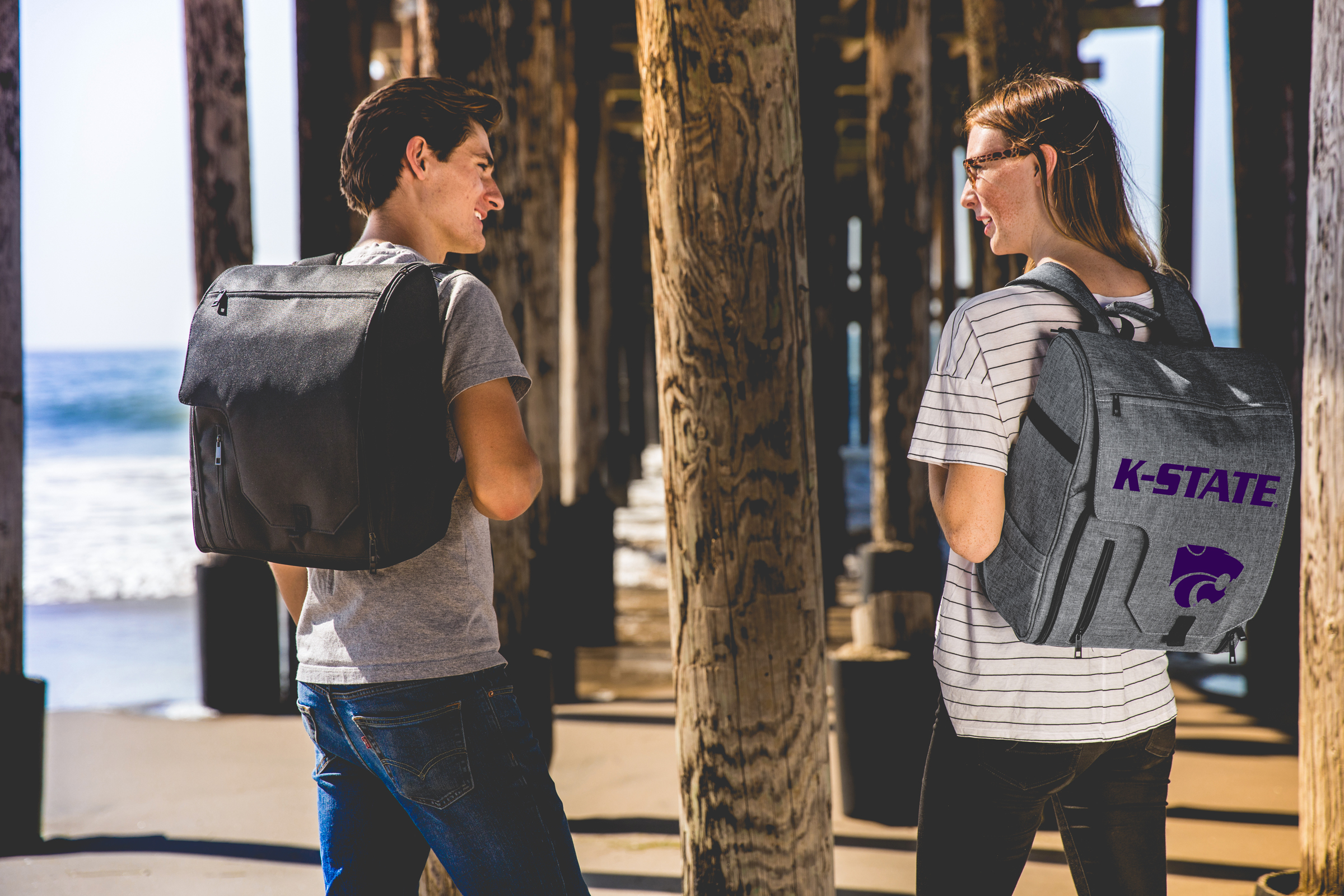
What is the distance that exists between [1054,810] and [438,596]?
0.86 m

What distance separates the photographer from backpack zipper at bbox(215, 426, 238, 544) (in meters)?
1.40

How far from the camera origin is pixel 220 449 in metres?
1.40

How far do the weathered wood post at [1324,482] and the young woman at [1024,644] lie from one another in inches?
40.5

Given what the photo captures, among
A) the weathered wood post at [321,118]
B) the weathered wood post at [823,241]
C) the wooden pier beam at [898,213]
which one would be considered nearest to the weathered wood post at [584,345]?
the weathered wood post at [823,241]

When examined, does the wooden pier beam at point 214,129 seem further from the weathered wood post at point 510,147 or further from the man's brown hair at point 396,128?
the man's brown hair at point 396,128

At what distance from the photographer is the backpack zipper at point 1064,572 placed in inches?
52.5

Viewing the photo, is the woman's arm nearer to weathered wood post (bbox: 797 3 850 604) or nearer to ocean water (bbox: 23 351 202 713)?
weathered wood post (bbox: 797 3 850 604)

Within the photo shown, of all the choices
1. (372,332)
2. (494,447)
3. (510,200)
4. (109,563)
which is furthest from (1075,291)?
(109,563)

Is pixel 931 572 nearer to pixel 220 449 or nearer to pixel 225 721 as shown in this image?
pixel 225 721

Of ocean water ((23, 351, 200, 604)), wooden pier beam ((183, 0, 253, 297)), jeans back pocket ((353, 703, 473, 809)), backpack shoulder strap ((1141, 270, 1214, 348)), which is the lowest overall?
ocean water ((23, 351, 200, 604))

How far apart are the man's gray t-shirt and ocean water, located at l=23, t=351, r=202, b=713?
2.35 ft

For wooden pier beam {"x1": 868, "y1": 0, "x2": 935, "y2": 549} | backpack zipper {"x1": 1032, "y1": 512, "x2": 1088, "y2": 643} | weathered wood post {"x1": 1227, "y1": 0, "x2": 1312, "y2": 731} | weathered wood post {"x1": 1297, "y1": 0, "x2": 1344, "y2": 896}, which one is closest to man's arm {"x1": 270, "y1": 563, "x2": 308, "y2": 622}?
backpack zipper {"x1": 1032, "y1": 512, "x2": 1088, "y2": 643}

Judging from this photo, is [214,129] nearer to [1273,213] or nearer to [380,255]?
[380,255]

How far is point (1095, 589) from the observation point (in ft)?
4.41
